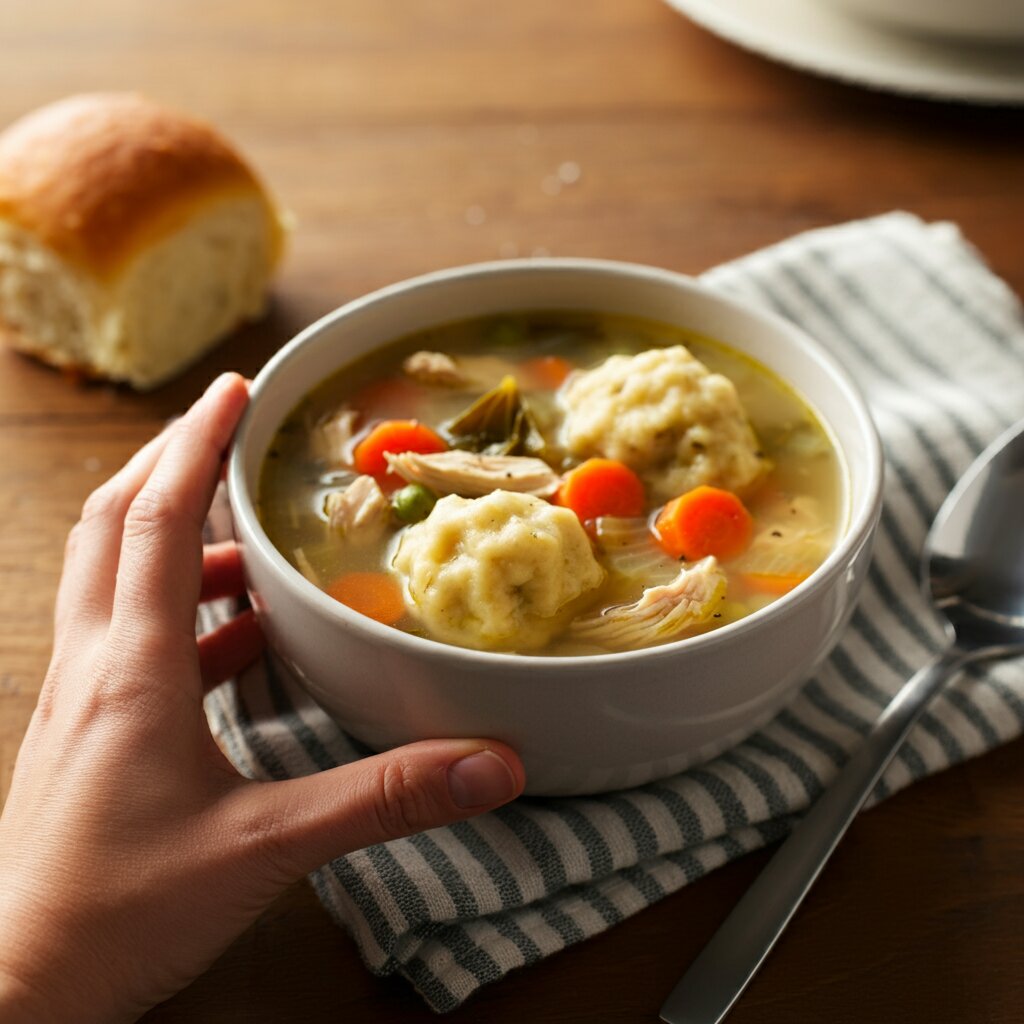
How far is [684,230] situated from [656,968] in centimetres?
177

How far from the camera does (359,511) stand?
167 cm

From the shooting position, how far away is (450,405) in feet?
6.17

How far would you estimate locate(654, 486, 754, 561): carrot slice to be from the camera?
164cm

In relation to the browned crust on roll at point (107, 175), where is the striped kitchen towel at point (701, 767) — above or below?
below

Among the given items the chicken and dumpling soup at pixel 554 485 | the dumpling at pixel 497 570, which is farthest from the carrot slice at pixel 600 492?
the dumpling at pixel 497 570

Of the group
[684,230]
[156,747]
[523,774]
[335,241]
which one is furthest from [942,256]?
[156,747]

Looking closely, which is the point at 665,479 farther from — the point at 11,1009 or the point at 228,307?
the point at 228,307

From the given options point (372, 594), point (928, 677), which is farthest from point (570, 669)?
point (928, 677)

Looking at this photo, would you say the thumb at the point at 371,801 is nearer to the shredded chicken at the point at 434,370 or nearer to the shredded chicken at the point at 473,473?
the shredded chicken at the point at 473,473

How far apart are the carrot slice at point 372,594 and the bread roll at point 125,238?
998 mm

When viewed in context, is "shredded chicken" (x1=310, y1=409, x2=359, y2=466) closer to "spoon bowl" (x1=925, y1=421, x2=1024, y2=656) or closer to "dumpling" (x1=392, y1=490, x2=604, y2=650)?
"dumpling" (x1=392, y1=490, x2=604, y2=650)

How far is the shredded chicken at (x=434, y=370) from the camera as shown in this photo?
1890mm

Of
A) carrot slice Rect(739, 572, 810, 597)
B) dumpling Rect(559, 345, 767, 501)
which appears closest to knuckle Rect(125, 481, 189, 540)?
dumpling Rect(559, 345, 767, 501)

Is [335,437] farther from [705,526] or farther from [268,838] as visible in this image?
[268,838]
